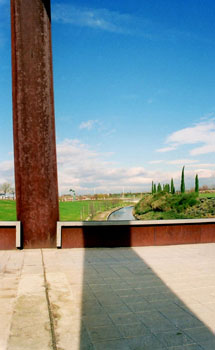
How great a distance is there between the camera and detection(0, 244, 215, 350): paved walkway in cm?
228

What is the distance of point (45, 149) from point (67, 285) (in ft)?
10.5

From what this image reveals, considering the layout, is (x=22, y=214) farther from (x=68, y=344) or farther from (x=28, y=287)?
(x=68, y=344)

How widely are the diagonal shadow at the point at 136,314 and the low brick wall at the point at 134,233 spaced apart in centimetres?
183

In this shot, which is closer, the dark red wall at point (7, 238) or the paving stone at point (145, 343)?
the paving stone at point (145, 343)

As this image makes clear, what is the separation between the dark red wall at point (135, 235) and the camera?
6.32 meters

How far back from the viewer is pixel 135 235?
6.56 m

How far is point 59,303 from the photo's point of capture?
2.99 m

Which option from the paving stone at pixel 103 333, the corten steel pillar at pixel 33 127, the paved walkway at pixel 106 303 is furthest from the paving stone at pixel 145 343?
the corten steel pillar at pixel 33 127

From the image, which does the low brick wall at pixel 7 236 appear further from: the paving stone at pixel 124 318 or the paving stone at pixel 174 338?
the paving stone at pixel 174 338

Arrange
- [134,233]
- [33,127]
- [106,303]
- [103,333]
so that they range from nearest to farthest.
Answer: [103,333] < [106,303] < [33,127] < [134,233]

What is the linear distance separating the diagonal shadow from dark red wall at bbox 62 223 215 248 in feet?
6.05

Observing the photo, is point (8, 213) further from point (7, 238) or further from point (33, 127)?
point (33, 127)

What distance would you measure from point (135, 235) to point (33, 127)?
3216mm

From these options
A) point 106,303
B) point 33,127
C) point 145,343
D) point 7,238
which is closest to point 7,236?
point 7,238
